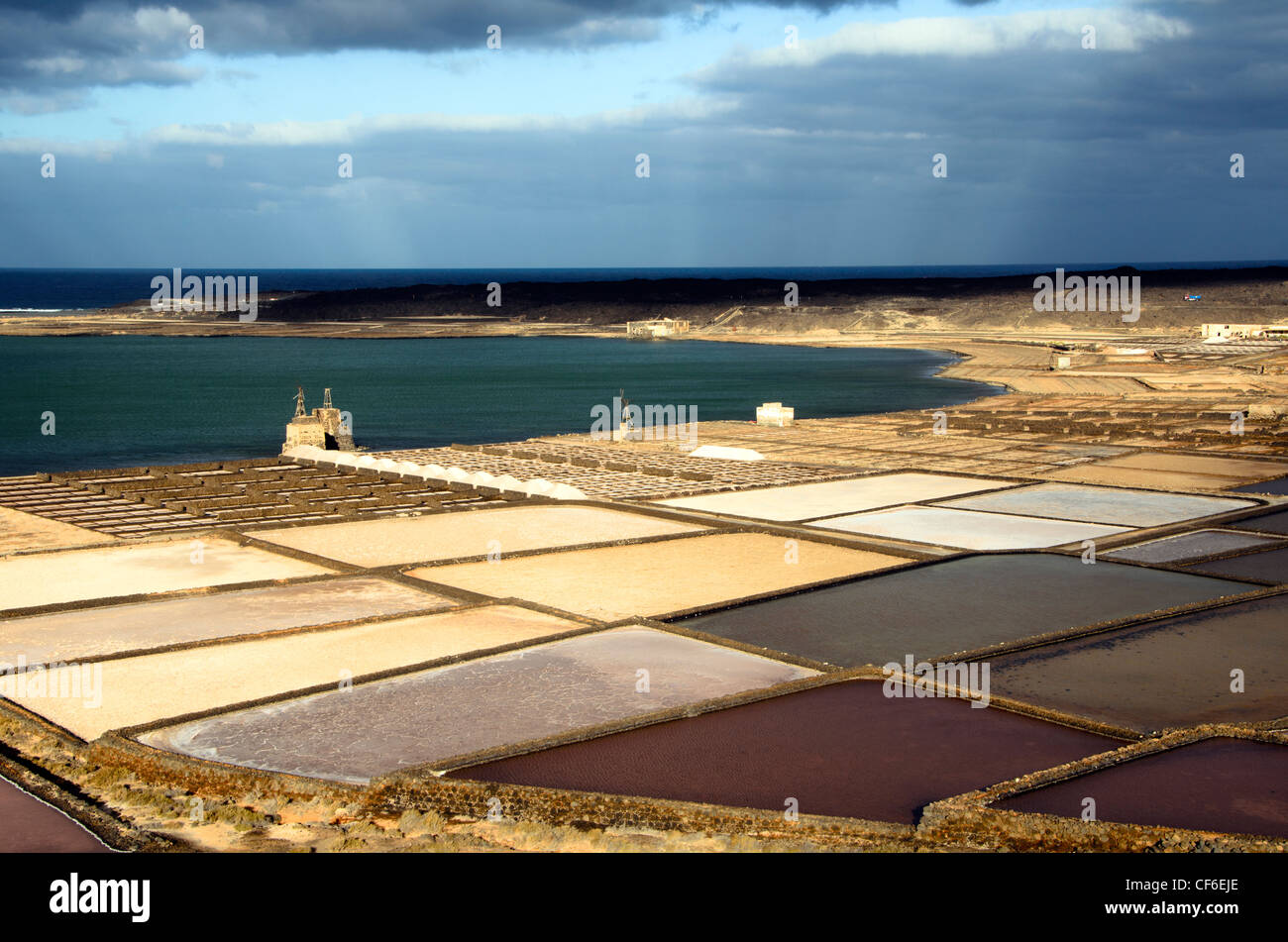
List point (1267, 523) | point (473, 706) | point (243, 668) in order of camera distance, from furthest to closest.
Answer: point (1267, 523) → point (243, 668) → point (473, 706)

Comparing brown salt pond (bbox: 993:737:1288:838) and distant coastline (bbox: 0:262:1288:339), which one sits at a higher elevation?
distant coastline (bbox: 0:262:1288:339)

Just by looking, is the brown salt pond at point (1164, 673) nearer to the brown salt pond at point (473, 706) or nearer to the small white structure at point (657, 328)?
the brown salt pond at point (473, 706)

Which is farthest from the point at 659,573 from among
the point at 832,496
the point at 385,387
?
the point at 385,387

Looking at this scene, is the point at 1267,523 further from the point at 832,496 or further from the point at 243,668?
the point at 243,668

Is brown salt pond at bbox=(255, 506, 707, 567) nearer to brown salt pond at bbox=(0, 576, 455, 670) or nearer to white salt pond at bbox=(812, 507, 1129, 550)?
brown salt pond at bbox=(0, 576, 455, 670)

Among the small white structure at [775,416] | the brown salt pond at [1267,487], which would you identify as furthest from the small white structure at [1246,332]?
the brown salt pond at [1267,487]

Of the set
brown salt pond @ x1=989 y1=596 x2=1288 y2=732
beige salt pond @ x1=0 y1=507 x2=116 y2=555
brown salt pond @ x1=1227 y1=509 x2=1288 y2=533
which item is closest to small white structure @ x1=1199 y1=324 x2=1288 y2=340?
brown salt pond @ x1=1227 y1=509 x2=1288 y2=533

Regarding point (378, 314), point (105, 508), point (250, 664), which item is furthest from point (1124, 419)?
point (378, 314)
